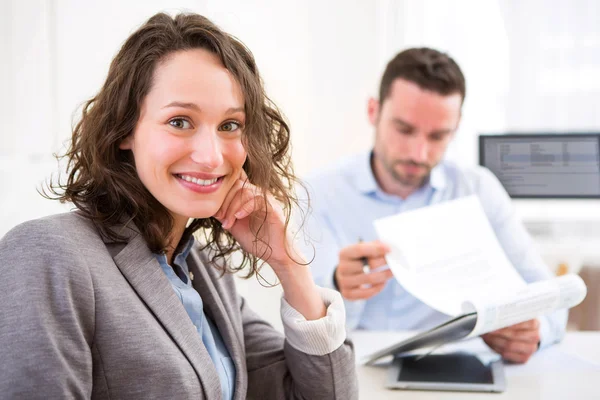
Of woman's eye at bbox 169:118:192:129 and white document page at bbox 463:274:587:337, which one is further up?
woman's eye at bbox 169:118:192:129

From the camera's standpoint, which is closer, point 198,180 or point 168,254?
point 198,180

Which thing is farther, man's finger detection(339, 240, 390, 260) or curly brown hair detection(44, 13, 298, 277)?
man's finger detection(339, 240, 390, 260)

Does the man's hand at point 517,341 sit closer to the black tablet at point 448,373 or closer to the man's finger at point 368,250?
the black tablet at point 448,373

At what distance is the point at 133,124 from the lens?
112 cm

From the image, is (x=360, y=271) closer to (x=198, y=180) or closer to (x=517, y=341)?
(x=517, y=341)

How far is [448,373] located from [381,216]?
3.18ft

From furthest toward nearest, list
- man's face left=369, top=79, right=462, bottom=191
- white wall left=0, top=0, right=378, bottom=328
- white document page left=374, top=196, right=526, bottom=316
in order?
white wall left=0, top=0, right=378, bottom=328
man's face left=369, top=79, right=462, bottom=191
white document page left=374, top=196, right=526, bottom=316

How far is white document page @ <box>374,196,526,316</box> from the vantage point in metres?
1.62

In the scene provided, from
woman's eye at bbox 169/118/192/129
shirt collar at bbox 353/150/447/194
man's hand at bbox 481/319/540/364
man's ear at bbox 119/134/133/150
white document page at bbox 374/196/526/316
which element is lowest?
man's hand at bbox 481/319/540/364

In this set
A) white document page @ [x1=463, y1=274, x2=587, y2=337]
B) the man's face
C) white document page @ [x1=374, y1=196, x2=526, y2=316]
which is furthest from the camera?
the man's face

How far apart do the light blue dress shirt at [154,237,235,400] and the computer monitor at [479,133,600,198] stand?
56.3 inches

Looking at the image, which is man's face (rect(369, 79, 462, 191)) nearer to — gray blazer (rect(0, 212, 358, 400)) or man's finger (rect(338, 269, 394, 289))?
man's finger (rect(338, 269, 394, 289))

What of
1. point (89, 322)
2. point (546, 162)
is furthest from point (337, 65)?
point (89, 322)

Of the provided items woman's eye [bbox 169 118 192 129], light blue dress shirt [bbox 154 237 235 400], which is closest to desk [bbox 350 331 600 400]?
light blue dress shirt [bbox 154 237 235 400]
